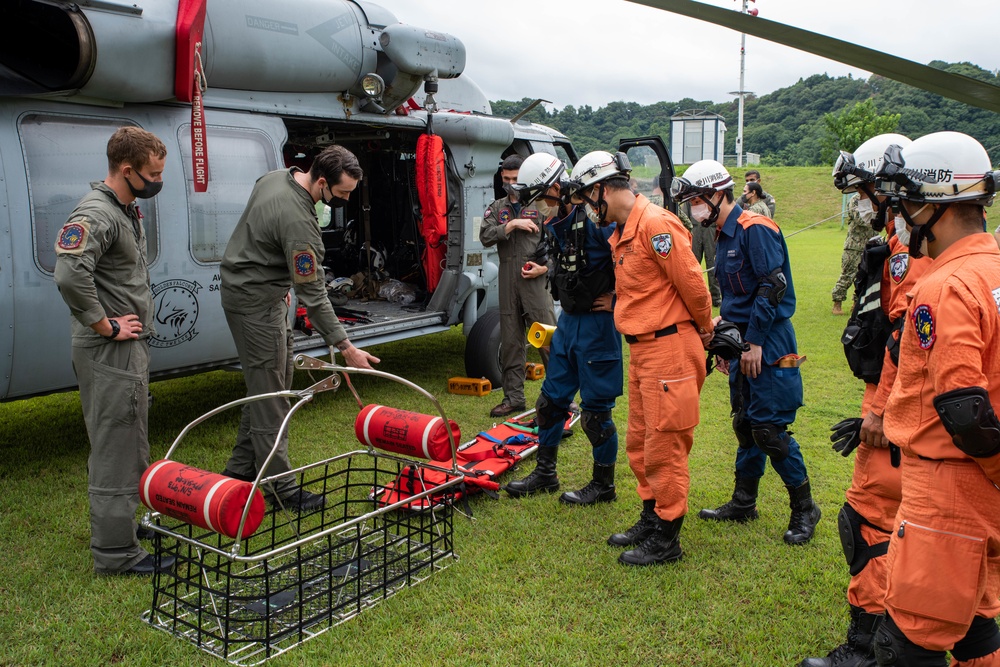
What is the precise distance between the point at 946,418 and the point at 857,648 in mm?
1442

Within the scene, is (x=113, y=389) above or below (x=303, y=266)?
below

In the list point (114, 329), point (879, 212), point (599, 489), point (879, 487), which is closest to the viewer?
point (879, 212)

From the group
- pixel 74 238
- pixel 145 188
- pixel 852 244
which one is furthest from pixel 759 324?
pixel 852 244

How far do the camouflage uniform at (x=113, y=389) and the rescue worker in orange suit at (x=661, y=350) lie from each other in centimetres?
251

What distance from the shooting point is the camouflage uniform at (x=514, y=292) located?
6.87 m

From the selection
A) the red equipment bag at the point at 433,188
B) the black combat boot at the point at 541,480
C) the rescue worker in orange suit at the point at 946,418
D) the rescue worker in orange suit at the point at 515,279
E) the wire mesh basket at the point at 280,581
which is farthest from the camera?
the red equipment bag at the point at 433,188

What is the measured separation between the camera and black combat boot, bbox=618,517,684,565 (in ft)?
13.3

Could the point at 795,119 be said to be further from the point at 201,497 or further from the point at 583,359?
the point at 201,497

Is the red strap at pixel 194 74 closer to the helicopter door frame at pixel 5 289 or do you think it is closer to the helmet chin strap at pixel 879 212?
the helicopter door frame at pixel 5 289

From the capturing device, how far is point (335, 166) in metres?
4.39

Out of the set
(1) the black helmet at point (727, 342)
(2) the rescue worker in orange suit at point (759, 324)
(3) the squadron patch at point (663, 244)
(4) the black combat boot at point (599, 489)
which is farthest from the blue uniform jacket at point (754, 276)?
(4) the black combat boot at point (599, 489)

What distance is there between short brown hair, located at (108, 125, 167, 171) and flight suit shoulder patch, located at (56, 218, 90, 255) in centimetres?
37

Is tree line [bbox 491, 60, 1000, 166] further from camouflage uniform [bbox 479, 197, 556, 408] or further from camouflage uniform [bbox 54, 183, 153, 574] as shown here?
camouflage uniform [bbox 54, 183, 153, 574]

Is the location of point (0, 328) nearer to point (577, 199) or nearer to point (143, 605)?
point (143, 605)
